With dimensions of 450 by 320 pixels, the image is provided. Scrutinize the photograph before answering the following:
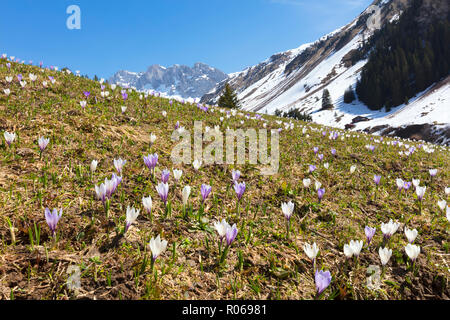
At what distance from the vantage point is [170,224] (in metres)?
2.70

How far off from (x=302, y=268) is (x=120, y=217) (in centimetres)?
201

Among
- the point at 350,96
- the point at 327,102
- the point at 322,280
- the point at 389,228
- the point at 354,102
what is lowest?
the point at 322,280

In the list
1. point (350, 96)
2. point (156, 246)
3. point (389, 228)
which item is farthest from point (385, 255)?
point (350, 96)

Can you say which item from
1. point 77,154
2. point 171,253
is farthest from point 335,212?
point 77,154

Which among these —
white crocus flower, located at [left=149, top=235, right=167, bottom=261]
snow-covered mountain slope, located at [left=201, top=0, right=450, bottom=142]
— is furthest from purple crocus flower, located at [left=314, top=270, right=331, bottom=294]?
snow-covered mountain slope, located at [left=201, top=0, right=450, bottom=142]

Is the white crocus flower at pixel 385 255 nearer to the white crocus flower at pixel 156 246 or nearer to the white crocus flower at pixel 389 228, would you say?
the white crocus flower at pixel 389 228

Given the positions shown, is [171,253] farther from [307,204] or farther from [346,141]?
[346,141]

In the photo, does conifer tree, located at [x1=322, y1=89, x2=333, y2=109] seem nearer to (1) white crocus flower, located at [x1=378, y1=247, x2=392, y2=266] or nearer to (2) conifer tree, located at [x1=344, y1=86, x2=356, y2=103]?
(2) conifer tree, located at [x1=344, y1=86, x2=356, y2=103]

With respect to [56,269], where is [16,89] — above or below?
above

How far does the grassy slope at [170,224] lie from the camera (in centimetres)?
200

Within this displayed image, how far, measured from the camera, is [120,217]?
2600 mm

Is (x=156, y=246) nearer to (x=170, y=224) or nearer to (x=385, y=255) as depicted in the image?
(x=170, y=224)

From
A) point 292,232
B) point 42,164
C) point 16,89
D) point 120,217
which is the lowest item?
point 292,232

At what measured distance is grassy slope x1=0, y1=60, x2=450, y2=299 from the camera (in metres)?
2.00
